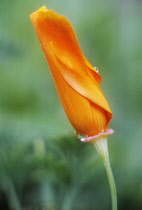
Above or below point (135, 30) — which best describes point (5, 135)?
below

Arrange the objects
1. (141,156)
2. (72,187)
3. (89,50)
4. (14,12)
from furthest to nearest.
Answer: (14,12), (89,50), (141,156), (72,187)

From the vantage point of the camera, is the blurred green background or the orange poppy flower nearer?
the orange poppy flower

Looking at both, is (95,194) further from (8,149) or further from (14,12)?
(14,12)

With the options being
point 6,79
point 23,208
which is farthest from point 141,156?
point 6,79

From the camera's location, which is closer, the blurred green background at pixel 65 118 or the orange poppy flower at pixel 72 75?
the orange poppy flower at pixel 72 75

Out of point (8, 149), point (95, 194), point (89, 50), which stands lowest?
point (95, 194)
